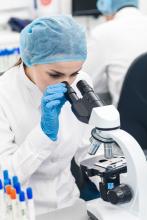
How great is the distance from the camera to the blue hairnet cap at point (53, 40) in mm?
1303

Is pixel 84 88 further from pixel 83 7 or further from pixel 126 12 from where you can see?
pixel 83 7

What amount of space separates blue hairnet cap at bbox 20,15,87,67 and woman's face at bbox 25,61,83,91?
0.01 meters

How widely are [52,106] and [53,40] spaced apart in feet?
0.73

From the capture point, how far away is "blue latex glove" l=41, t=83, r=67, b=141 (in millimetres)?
A: 1160

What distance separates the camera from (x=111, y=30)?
2.32m

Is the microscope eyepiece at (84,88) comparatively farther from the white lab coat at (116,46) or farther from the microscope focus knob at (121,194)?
the white lab coat at (116,46)

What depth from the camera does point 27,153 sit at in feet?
4.16

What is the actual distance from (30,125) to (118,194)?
462mm

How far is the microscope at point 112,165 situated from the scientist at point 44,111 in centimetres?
15

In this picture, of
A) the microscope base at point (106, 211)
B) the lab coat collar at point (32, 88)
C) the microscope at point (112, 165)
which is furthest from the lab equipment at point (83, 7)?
the microscope base at point (106, 211)

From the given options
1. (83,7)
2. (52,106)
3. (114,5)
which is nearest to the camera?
(52,106)

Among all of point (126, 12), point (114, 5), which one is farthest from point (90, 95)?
point (114, 5)

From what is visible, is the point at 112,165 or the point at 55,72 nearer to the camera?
the point at 112,165

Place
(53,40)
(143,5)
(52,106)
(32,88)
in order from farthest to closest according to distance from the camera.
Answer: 1. (143,5)
2. (32,88)
3. (53,40)
4. (52,106)
